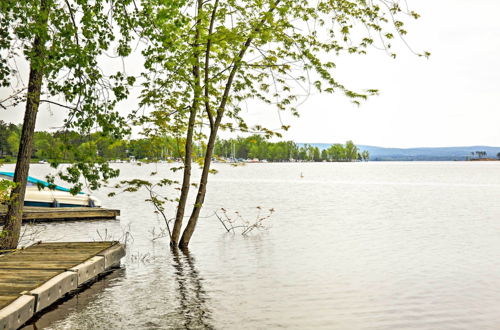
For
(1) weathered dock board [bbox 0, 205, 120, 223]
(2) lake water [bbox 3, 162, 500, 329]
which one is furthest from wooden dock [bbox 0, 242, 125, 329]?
(1) weathered dock board [bbox 0, 205, 120, 223]

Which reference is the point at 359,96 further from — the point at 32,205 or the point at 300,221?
the point at 32,205

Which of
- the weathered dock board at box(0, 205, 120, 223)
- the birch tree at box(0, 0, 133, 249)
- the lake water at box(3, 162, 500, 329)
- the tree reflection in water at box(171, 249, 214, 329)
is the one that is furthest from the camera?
the weathered dock board at box(0, 205, 120, 223)

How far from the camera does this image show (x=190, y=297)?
11.2 meters

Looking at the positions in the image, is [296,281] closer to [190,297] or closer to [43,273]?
[190,297]

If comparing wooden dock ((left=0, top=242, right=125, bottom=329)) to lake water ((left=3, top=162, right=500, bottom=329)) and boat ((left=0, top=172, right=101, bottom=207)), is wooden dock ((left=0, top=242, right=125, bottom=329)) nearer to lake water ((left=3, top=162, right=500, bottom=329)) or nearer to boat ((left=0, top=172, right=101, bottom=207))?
lake water ((left=3, top=162, right=500, bottom=329))

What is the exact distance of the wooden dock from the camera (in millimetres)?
7309

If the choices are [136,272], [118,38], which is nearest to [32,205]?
[136,272]

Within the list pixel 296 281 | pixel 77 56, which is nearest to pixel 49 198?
pixel 296 281

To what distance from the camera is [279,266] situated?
15.8 m

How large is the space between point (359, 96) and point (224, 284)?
6.09m

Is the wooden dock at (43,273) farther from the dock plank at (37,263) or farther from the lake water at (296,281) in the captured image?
the lake water at (296,281)

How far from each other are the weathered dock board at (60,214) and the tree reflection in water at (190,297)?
35.6 ft

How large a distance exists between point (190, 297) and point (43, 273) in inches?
129

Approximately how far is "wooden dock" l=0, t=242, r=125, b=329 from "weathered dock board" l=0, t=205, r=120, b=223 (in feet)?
40.8
